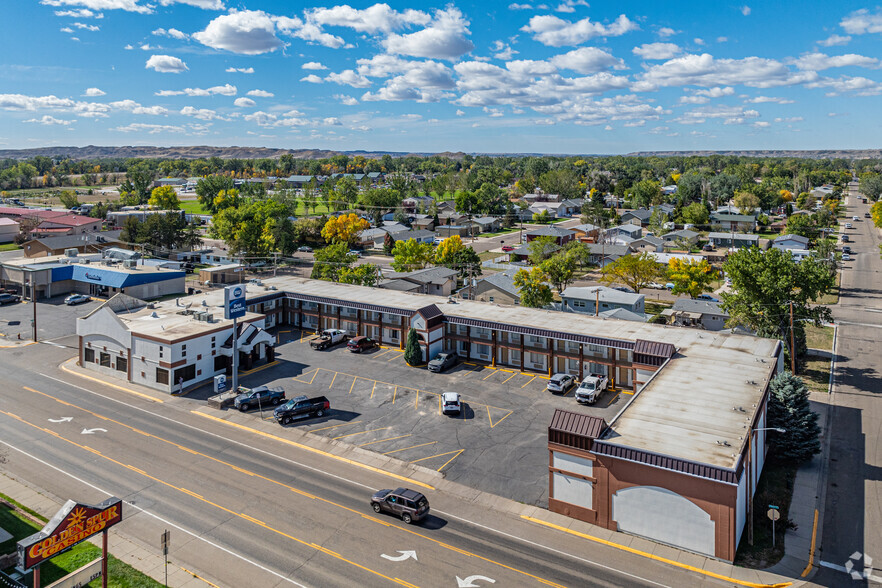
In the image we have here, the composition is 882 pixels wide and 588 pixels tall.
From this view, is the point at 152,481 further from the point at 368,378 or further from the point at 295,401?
the point at 368,378

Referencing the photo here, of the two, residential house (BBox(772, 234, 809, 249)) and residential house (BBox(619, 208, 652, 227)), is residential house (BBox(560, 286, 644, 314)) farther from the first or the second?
residential house (BBox(619, 208, 652, 227))

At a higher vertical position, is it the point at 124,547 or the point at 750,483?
the point at 750,483

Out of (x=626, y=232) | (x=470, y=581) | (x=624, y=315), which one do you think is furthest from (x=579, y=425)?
(x=626, y=232)

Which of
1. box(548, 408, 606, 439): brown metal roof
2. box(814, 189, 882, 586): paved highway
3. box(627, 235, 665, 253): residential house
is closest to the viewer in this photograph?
box(814, 189, 882, 586): paved highway

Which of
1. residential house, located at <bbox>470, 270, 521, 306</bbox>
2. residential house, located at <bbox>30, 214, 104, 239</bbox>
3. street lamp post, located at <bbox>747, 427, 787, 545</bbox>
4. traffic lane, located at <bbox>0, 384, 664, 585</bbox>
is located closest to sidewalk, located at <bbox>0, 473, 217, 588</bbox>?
traffic lane, located at <bbox>0, 384, 664, 585</bbox>

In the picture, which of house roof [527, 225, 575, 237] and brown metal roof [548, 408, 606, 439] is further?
house roof [527, 225, 575, 237]

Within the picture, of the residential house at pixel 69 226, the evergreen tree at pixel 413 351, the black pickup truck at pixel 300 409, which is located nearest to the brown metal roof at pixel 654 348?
the evergreen tree at pixel 413 351

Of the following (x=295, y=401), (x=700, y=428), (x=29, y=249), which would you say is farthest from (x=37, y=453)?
(x=29, y=249)

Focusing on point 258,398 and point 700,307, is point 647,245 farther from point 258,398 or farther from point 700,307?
point 258,398
